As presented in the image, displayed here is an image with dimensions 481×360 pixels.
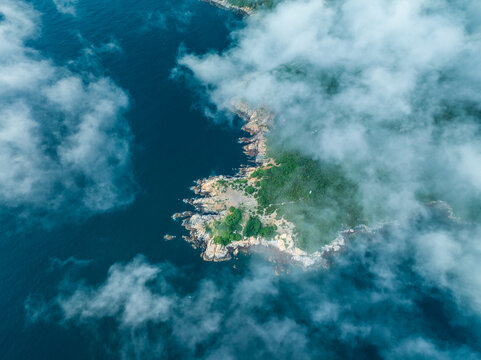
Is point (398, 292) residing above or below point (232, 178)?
below

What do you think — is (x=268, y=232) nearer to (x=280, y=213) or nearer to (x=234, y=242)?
(x=280, y=213)

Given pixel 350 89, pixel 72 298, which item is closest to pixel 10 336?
pixel 72 298

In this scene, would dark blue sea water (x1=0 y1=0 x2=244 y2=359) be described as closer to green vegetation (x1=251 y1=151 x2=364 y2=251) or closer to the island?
the island

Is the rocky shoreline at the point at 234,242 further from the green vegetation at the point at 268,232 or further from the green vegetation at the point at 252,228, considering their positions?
the green vegetation at the point at 252,228

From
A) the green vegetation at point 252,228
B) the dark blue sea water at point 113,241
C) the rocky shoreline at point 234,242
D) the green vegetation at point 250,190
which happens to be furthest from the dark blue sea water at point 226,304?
the green vegetation at point 250,190

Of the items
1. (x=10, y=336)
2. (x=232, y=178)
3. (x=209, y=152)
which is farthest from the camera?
(x=209, y=152)

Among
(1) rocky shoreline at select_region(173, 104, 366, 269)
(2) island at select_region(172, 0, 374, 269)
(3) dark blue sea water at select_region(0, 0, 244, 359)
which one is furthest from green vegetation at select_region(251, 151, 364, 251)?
(3) dark blue sea water at select_region(0, 0, 244, 359)

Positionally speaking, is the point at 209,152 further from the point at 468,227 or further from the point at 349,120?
the point at 468,227

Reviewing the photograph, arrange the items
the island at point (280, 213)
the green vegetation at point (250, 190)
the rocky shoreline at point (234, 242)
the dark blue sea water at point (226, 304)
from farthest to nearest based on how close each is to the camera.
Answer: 1. the green vegetation at point (250, 190)
2. the island at point (280, 213)
3. the rocky shoreline at point (234, 242)
4. the dark blue sea water at point (226, 304)
